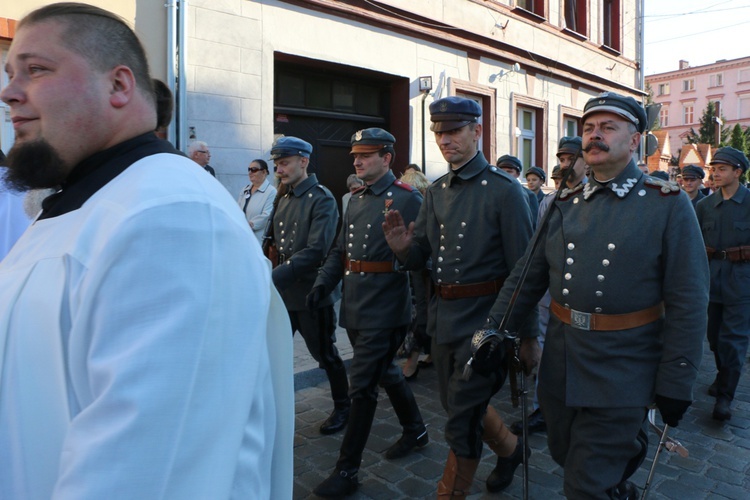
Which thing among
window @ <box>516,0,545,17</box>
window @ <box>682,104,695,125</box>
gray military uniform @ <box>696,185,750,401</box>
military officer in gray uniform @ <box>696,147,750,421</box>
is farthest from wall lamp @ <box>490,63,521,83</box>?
window @ <box>682,104,695,125</box>

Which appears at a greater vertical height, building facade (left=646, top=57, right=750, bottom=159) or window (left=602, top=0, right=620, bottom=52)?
building facade (left=646, top=57, right=750, bottom=159)

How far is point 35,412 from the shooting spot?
39.1 inches

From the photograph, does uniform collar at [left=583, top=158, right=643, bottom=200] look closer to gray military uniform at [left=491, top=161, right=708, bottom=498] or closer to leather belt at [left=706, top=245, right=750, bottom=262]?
gray military uniform at [left=491, top=161, right=708, bottom=498]

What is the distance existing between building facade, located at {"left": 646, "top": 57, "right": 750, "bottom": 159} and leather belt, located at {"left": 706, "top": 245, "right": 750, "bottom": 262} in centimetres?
7060

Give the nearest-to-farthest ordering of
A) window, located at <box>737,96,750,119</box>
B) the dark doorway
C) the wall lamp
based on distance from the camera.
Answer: the dark doorway < the wall lamp < window, located at <box>737,96,750,119</box>

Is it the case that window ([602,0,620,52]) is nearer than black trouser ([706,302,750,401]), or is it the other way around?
black trouser ([706,302,750,401])

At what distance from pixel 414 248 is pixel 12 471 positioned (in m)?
2.79

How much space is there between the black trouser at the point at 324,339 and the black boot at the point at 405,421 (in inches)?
23.9

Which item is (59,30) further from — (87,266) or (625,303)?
(625,303)

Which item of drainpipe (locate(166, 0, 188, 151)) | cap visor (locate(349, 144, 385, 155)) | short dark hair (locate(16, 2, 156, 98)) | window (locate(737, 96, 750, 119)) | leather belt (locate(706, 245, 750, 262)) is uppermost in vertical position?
window (locate(737, 96, 750, 119))

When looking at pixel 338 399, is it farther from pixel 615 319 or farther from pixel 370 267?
pixel 615 319

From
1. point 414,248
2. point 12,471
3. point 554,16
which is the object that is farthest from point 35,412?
point 554,16

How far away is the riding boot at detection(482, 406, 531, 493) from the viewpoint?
3480 millimetres

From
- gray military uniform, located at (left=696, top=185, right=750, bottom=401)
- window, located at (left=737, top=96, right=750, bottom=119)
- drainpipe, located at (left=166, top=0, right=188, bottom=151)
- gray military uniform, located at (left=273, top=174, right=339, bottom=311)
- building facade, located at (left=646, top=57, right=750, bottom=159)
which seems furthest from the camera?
building facade, located at (left=646, top=57, right=750, bottom=159)
